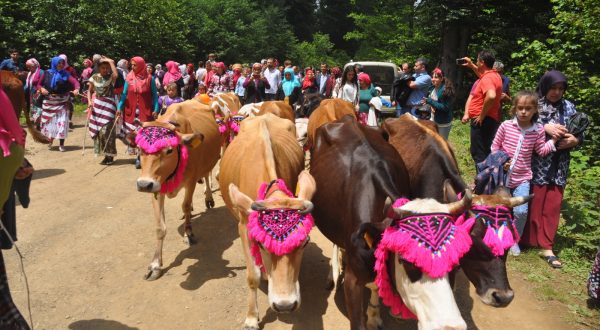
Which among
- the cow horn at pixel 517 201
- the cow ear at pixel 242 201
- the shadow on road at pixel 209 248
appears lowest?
the shadow on road at pixel 209 248

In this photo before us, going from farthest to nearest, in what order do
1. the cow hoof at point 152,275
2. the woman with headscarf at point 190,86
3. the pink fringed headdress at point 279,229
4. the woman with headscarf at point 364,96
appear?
the woman with headscarf at point 190,86, the woman with headscarf at point 364,96, the cow hoof at point 152,275, the pink fringed headdress at point 279,229

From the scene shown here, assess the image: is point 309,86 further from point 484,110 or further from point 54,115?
point 484,110

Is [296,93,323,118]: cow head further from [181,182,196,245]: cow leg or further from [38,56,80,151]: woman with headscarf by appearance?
[38,56,80,151]: woman with headscarf

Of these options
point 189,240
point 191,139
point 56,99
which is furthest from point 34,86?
point 191,139

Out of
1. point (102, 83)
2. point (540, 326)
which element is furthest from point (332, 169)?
point (102, 83)

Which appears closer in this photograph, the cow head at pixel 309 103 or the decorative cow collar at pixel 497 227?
the decorative cow collar at pixel 497 227

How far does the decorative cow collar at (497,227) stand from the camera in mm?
2730

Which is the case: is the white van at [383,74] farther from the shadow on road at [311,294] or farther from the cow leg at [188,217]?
the cow leg at [188,217]

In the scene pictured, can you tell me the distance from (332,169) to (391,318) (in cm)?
165

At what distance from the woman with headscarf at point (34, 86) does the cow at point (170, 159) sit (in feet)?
21.6

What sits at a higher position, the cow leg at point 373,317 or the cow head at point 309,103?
the cow head at point 309,103

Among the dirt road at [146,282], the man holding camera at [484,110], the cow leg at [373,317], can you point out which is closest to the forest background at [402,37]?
the man holding camera at [484,110]

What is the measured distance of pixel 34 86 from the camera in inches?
405

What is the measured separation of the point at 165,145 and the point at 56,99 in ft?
23.7
